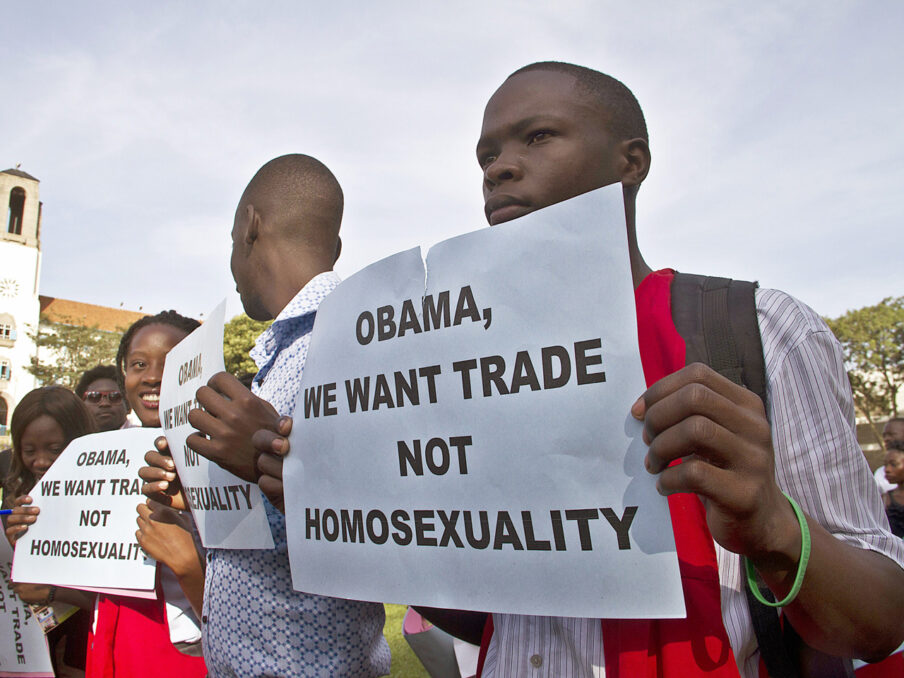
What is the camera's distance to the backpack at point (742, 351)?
104cm

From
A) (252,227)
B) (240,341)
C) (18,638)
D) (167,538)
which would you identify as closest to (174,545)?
(167,538)

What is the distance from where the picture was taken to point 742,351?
110cm

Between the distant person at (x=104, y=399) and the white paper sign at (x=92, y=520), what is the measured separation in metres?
2.48

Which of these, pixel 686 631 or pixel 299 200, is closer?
pixel 686 631

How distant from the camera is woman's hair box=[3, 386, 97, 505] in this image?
11.4ft

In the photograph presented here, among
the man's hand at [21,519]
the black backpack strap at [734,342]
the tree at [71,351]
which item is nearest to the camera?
the black backpack strap at [734,342]

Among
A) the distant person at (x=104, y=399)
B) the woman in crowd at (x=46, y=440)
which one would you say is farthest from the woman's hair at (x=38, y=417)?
the distant person at (x=104, y=399)

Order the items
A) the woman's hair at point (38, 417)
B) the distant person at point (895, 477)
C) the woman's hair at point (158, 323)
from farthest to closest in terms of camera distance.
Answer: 1. the distant person at point (895, 477)
2. the woman's hair at point (38, 417)
3. the woman's hair at point (158, 323)

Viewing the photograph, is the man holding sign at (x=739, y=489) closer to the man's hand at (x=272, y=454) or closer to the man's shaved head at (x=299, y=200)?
the man's hand at (x=272, y=454)

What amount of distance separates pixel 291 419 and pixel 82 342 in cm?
4119

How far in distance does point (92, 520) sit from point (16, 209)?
6201cm

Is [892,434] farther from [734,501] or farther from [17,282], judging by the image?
[17,282]

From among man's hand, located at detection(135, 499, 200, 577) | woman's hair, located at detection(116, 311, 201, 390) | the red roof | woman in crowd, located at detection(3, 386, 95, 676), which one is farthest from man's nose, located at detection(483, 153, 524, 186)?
the red roof

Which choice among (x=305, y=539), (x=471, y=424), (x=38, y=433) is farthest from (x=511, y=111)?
(x=38, y=433)
